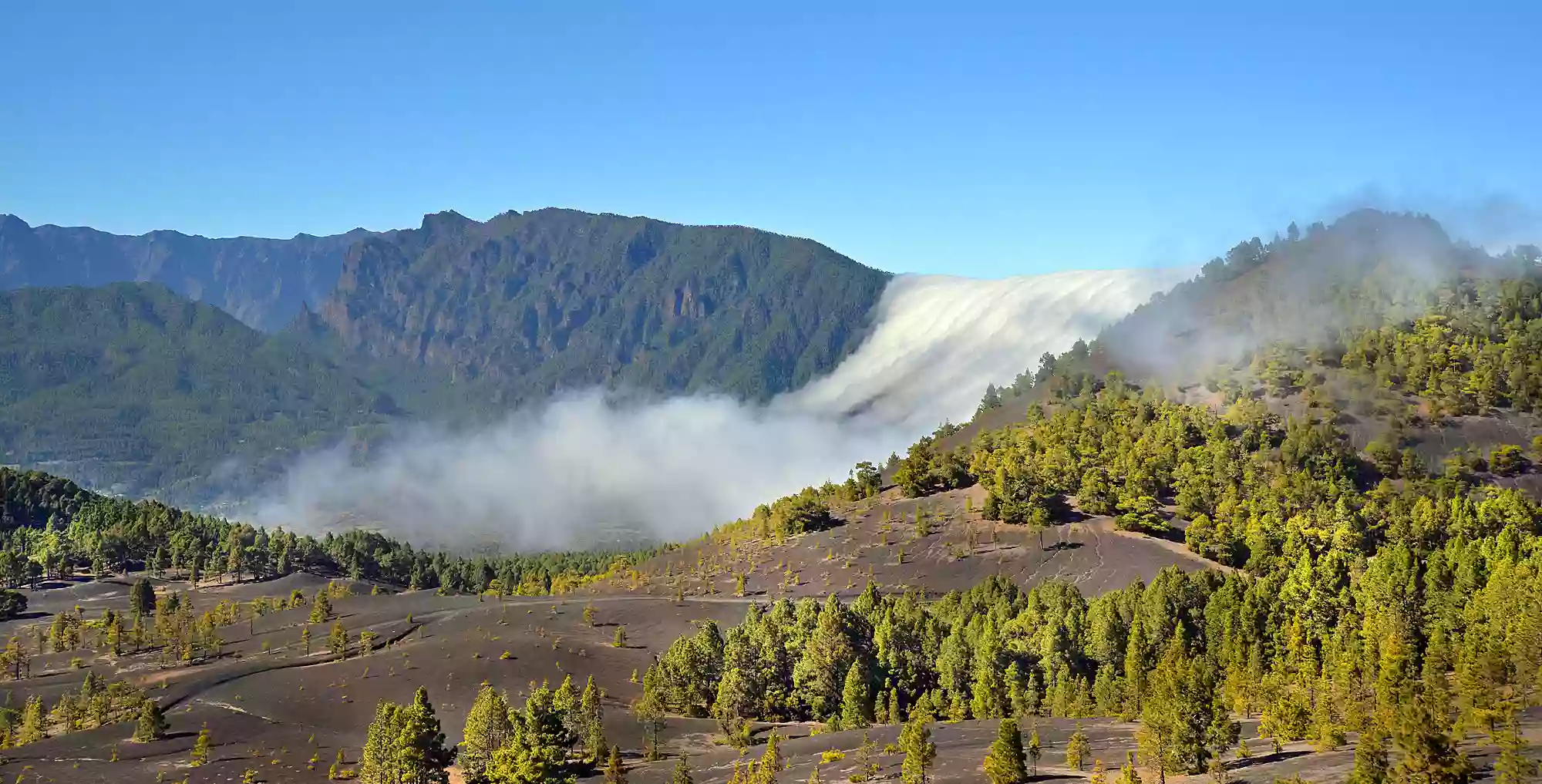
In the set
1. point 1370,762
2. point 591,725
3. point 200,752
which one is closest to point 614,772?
point 591,725

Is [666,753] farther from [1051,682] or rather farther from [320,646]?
[320,646]

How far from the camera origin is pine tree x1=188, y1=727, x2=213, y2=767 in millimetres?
120875

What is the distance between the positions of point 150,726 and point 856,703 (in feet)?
244

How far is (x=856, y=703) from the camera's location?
13662 centimetres

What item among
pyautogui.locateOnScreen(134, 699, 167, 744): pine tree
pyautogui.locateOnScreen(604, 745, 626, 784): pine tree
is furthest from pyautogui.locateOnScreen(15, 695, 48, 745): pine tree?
pyautogui.locateOnScreen(604, 745, 626, 784): pine tree

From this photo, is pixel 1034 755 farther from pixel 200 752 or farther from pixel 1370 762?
pixel 200 752

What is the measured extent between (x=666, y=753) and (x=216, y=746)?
4633 centimetres


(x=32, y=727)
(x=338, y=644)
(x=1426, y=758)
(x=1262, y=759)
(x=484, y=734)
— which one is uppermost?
(x=338, y=644)

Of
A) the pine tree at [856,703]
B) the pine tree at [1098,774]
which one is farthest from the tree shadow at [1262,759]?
the pine tree at [856,703]

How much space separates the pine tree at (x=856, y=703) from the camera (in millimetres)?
135375

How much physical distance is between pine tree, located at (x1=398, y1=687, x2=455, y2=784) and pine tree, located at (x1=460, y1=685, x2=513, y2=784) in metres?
2.20

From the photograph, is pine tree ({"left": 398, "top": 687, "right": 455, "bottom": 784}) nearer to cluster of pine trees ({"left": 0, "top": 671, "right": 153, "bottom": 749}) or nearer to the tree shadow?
cluster of pine trees ({"left": 0, "top": 671, "right": 153, "bottom": 749})

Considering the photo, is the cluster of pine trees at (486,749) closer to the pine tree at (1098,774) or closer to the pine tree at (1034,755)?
the pine tree at (1034,755)

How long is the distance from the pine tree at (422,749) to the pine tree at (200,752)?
24.5 metres
